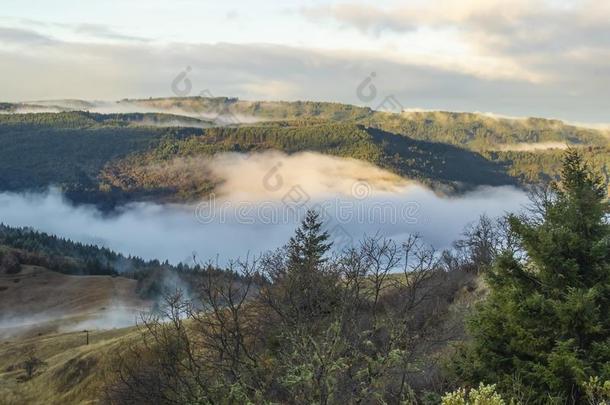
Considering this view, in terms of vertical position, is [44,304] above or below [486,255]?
below

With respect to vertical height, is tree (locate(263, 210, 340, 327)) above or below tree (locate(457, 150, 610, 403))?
below

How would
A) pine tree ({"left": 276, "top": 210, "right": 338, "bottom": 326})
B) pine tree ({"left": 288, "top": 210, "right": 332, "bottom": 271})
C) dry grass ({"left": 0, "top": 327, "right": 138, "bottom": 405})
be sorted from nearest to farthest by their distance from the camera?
pine tree ({"left": 276, "top": 210, "right": 338, "bottom": 326}), pine tree ({"left": 288, "top": 210, "right": 332, "bottom": 271}), dry grass ({"left": 0, "top": 327, "right": 138, "bottom": 405})

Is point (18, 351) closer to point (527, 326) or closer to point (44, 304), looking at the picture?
point (44, 304)

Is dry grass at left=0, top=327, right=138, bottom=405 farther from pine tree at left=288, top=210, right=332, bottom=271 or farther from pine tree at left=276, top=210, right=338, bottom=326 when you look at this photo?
pine tree at left=276, top=210, right=338, bottom=326

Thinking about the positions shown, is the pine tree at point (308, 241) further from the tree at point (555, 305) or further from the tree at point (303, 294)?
the tree at point (555, 305)

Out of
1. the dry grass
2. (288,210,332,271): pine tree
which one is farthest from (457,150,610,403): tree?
the dry grass

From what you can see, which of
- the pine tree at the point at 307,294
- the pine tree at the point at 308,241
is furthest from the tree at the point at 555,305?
the pine tree at the point at 308,241

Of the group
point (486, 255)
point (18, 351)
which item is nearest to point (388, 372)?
point (486, 255)

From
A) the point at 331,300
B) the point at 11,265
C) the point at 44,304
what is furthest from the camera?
the point at 11,265

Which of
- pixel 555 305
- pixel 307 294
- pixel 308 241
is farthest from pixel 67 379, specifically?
pixel 555 305
